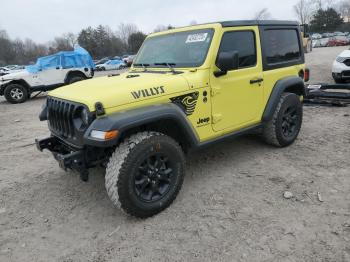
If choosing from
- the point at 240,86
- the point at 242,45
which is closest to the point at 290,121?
the point at 240,86

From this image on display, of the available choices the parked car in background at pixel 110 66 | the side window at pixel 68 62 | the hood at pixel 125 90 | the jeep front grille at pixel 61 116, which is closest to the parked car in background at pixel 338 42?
the parked car in background at pixel 110 66

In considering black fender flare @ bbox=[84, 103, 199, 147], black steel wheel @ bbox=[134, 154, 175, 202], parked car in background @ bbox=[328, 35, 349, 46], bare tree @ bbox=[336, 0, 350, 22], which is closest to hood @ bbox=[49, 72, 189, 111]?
black fender flare @ bbox=[84, 103, 199, 147]

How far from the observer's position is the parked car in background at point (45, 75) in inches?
479

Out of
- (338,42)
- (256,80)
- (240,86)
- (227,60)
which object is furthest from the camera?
(338,42)

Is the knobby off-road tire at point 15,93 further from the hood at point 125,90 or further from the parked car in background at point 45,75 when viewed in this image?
the hood at point 125,90

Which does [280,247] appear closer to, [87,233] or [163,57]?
[87,233]

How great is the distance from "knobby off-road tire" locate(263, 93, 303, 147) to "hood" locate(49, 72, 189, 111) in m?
1.83

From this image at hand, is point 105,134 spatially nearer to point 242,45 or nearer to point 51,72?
point 242,45

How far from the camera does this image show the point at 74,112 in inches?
127

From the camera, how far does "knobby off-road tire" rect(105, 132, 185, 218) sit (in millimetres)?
3074

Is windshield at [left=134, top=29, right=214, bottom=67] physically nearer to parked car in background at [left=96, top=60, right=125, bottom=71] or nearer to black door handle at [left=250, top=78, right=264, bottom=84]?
black door handle at [left=250, top=78, right=264, bottom=84]

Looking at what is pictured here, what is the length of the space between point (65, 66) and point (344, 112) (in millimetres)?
10356

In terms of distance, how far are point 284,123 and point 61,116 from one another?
10.5 feet

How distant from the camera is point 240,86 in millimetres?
4051
